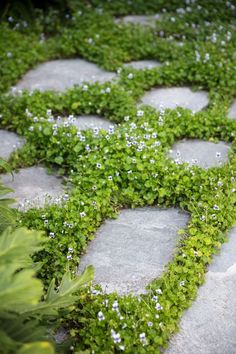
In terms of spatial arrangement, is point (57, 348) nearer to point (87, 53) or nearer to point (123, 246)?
point (123, 246)

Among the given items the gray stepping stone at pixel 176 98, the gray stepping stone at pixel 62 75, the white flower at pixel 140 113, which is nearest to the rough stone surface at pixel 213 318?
the white flower at pixel 140 113

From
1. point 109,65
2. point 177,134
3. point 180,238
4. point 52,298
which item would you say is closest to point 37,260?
point 52,298

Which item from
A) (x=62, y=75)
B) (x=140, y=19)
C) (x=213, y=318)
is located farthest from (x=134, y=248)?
(x=140, y=19)

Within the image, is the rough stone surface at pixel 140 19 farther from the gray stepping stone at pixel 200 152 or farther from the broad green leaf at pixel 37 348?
the broad green leaf at pixel 37 348

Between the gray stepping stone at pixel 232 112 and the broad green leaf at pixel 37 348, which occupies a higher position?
the broad green leaf at pixel 37 348

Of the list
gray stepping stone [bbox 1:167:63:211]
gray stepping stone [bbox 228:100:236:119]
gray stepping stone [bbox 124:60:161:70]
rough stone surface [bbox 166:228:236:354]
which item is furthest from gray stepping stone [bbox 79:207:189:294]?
gray stepping stone [bbox 124:60:161:70]

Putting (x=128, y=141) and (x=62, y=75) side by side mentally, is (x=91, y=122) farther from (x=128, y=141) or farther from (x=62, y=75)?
(x=62, y=75)
